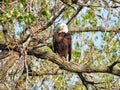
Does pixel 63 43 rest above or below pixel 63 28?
below

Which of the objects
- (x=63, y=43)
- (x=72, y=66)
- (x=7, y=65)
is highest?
(x=72, y=66)

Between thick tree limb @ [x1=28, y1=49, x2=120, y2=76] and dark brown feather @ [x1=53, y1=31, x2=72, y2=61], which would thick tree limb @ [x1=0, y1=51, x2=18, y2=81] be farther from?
dark brown feather @ [x1=53, y1=31, x2=72, y2=61]

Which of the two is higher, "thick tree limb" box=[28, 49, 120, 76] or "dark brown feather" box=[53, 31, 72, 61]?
"thick tree limb" box=[28, 49, 120, 76]

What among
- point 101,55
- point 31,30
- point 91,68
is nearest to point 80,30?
point 91,68

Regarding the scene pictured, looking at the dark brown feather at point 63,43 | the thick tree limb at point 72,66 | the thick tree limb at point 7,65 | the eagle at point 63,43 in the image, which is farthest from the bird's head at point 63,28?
the thick tree limb at point 72,66

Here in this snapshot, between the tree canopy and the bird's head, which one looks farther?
the bird's head

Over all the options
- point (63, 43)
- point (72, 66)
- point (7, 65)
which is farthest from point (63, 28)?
point (72, 66)

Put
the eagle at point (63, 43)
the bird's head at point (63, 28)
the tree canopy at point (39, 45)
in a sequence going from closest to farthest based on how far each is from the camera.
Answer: the tree canopy at point (39, 45)
the bird's head at point (63, 28)
the eagle at point (63, 43)

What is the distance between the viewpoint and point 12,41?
20.0 feet

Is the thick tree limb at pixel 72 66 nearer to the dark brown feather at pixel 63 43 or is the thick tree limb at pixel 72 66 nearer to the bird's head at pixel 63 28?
the bird's head at pixel 63 28

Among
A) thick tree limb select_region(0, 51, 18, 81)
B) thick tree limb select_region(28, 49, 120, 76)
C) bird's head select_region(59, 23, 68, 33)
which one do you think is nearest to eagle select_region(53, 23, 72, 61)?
bird's head select_region(59, 23, 68, 33)

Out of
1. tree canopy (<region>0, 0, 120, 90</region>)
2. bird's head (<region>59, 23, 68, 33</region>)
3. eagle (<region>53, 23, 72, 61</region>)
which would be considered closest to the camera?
tree canopy (<region>0, 0, 120, 90</region>)

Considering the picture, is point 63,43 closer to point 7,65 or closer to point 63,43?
point 63,43

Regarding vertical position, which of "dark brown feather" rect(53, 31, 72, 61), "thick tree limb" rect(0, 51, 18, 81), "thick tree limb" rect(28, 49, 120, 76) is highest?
"thick tree limb" rect(28, 49, 120, 76)
